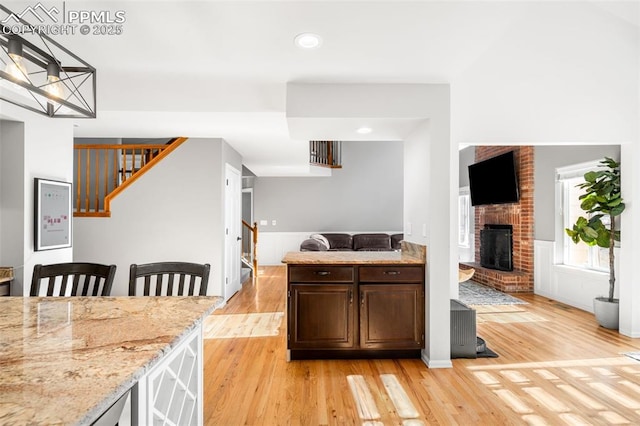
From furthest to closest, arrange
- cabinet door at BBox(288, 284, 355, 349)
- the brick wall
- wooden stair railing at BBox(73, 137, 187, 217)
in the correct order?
the brick wall
wooden stair railing at BBox(73, 137, 187, 217)
cabinet door at BBox(288, 284, 355, 349)

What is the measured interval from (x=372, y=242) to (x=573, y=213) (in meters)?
4.03

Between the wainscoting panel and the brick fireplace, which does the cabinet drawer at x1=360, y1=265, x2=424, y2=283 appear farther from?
the wainscoting panel

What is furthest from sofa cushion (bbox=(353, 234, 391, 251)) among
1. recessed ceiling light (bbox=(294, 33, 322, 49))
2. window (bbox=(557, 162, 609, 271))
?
recessed ceiling light (bbox=(294, 33, 322, 49))

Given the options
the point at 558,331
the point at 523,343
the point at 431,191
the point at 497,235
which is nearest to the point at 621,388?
the point at 523,343

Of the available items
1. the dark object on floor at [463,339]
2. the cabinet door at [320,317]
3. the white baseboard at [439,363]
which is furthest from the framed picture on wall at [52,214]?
the dark object on floor at [463,339]

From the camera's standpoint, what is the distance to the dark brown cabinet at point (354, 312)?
10.1ft

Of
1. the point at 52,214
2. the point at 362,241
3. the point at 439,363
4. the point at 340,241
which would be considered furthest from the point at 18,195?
the point at 362,241

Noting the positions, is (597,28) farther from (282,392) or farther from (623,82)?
(282,392)

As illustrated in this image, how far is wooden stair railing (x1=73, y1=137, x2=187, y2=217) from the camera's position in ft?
15.7

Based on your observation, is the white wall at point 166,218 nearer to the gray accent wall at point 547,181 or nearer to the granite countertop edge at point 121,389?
the granite countertop edge at point 121,389

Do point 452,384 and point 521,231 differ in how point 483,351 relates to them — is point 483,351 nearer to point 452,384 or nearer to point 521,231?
point 452,384

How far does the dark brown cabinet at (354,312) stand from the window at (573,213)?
3.37 metres

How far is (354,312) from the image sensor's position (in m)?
3.09

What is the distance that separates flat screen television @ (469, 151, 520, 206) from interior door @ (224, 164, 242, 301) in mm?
4549
